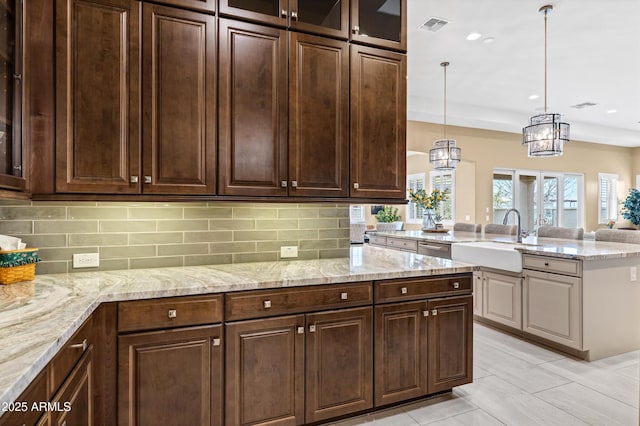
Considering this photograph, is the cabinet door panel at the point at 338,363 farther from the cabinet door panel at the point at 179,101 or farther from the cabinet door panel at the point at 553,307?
the cabinet door panel at the point at 553,307

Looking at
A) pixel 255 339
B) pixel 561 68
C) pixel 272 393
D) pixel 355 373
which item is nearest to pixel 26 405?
pixel 255 339

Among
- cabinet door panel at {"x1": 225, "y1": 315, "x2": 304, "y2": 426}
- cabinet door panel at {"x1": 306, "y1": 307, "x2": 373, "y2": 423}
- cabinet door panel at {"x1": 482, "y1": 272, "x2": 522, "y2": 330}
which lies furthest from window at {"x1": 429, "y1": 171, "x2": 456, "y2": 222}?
cabinet door panel at {"x1": 225, "y1": 315, "x2": 304, "y2": 426}

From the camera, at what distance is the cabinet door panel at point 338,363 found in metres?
1.99

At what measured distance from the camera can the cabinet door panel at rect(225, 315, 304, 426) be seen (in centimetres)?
183

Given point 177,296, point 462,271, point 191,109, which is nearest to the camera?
point 177,296

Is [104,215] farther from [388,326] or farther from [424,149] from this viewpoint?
[424,149]

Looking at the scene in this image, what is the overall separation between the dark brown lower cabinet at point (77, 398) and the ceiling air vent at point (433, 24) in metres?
4.14

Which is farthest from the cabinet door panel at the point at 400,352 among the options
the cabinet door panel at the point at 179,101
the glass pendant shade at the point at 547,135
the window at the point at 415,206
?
the window at the point at 415,206

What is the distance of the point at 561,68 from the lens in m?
5.01

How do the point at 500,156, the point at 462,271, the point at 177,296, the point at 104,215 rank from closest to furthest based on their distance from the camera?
the point at 177,296, the point at 104,215, the point at 462,271, the point at 500,156

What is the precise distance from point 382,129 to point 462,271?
1.11 metres

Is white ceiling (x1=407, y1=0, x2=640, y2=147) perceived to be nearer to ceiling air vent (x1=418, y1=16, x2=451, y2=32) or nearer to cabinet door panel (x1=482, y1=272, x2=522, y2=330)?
ceiling air vent (x1=418, y1=16, x2=451, y2=32)

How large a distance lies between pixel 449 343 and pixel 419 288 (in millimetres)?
463

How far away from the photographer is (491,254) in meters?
3.70
